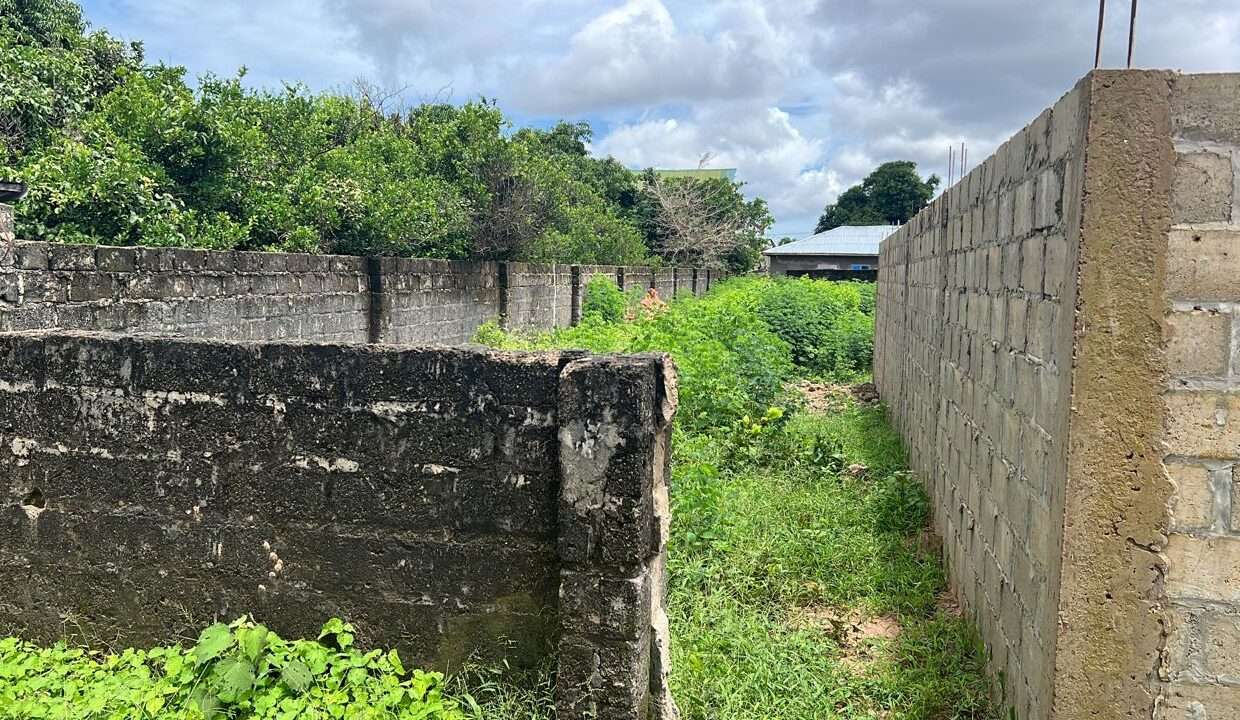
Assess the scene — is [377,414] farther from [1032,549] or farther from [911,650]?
[911,650]

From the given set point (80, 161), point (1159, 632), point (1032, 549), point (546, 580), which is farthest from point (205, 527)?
point (80, 161)

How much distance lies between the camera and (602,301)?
15.8m

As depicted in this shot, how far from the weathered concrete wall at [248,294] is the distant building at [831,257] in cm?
2989

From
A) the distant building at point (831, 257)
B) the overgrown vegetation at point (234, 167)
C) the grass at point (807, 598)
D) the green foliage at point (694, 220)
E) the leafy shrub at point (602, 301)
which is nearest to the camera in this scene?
the grass at point (807, 598)

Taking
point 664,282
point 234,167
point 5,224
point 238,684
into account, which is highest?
point 234,167

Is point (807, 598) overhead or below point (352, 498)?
below

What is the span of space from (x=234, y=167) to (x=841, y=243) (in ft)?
122

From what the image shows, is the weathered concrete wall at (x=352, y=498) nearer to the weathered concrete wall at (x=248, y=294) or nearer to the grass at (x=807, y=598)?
the grass at (x=807, y=598)

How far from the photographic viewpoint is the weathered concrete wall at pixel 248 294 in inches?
188

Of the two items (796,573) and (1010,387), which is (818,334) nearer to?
(796,573)

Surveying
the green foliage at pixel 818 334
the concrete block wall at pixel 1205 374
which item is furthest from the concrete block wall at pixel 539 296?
the concrete block wall at pixel 1205 374

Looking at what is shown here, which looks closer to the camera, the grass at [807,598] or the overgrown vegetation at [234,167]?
the grass at [807,598]

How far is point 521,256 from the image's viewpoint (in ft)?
48.8

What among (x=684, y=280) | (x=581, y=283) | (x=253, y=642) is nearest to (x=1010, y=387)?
(x=253, y=642)
